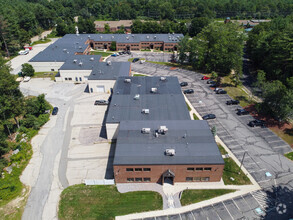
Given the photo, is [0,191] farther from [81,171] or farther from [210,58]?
[210,58]

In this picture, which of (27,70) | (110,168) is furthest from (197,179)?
(27,70)

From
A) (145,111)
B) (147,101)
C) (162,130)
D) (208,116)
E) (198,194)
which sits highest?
(162,130)

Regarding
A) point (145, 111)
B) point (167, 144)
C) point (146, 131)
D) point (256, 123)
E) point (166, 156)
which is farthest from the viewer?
point (256, 123)

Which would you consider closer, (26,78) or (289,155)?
(289,155)

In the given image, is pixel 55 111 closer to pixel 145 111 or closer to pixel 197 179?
pixel 145 111

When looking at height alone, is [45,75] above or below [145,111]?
below

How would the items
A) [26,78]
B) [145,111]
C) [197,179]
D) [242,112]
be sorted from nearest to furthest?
1. [197,179]
2. [145,111]
3. [242,112]
4. [26,78]

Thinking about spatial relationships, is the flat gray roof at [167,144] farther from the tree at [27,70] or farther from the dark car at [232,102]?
the tree at [27,70]

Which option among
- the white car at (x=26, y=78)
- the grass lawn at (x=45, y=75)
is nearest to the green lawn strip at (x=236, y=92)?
the grass lawn at (x=45, y=75)
